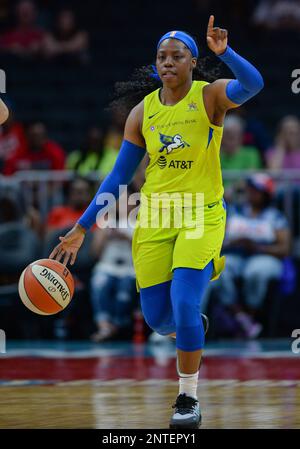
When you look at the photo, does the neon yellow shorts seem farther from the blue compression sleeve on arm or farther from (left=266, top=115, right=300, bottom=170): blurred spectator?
(left=266, top=115, right=300, bottom=170): blurred spectator

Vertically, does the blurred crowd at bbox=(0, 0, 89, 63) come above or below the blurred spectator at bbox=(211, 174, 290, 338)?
above

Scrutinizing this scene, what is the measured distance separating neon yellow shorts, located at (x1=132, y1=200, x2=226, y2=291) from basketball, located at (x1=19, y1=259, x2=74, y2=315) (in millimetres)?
552

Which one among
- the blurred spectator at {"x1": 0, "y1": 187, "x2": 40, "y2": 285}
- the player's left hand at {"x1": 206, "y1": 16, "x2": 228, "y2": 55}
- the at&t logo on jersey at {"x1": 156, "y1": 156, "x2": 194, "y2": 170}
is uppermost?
the player's left hand at {"x1": 206, "y1": 16, "x2": 228, "y2": 55}

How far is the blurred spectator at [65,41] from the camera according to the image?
19484mm

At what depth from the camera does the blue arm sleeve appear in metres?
7.86

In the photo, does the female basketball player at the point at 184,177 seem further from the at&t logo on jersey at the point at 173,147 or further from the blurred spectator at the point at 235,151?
the blurred spectator at the point at 235,151

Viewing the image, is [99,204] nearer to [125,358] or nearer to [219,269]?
[219,269]

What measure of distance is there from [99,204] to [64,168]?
7.77 metres

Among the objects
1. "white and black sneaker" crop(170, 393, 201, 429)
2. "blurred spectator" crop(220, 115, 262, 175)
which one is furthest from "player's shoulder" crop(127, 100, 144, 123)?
"blurred spectator" crop(220, 115, 262, 175)

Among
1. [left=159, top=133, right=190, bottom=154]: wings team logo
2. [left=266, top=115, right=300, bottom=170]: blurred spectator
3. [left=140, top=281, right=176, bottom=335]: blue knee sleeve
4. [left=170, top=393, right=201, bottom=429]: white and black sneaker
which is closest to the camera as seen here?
[left=170, top=393, right=201, bottom=429]: white and black sneaker

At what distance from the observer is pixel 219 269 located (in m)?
7.70

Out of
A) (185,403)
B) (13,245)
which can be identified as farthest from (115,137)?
(185,403)

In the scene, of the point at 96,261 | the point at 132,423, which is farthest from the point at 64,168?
the point at 132,423

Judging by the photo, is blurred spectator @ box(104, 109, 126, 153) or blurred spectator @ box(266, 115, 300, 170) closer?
blurred spectator @ box(266, 115, 300, 170)
